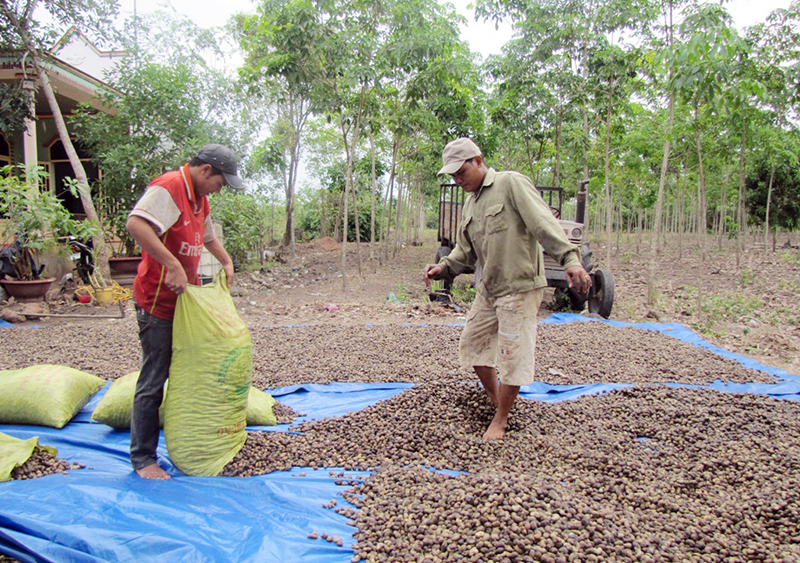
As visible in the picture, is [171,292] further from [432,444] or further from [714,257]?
[714,257]

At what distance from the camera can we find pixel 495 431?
268cm

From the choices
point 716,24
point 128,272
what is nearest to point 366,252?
point 128,272

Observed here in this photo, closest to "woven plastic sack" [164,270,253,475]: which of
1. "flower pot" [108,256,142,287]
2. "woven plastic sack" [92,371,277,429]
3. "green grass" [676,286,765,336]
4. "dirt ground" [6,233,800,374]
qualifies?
"woven plastic sack" [92,371,277,429]

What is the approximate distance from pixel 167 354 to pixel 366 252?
14.1 metres

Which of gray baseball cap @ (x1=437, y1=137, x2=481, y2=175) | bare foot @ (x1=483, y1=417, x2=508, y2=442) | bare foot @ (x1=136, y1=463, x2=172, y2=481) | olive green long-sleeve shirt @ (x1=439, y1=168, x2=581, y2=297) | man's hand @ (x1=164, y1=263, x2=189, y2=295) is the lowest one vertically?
bare foot @ (x1=136, y1=463, x2=172, y2=481)

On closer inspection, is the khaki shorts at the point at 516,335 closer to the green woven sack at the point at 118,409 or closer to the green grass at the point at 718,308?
Result: the green woven sack at the point at 118,409

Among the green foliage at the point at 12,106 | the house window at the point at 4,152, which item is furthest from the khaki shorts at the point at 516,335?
the house window at the point at 4,152

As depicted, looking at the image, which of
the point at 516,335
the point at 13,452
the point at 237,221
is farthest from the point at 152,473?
the point at 237,221

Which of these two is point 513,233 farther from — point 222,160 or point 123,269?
point 123,269

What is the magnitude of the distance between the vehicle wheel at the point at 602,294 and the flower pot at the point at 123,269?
25.1 ft

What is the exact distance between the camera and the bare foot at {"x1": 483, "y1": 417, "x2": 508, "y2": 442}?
2654mm

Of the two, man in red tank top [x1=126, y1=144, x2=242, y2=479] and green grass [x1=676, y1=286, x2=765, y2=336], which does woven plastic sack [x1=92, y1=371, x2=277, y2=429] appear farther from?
green grass [x1=676, y1=286, x2=765, y2=336]

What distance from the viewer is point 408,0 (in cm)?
788

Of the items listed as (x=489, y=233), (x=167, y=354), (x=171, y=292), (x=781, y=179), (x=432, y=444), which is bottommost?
(x=432, y=444)
